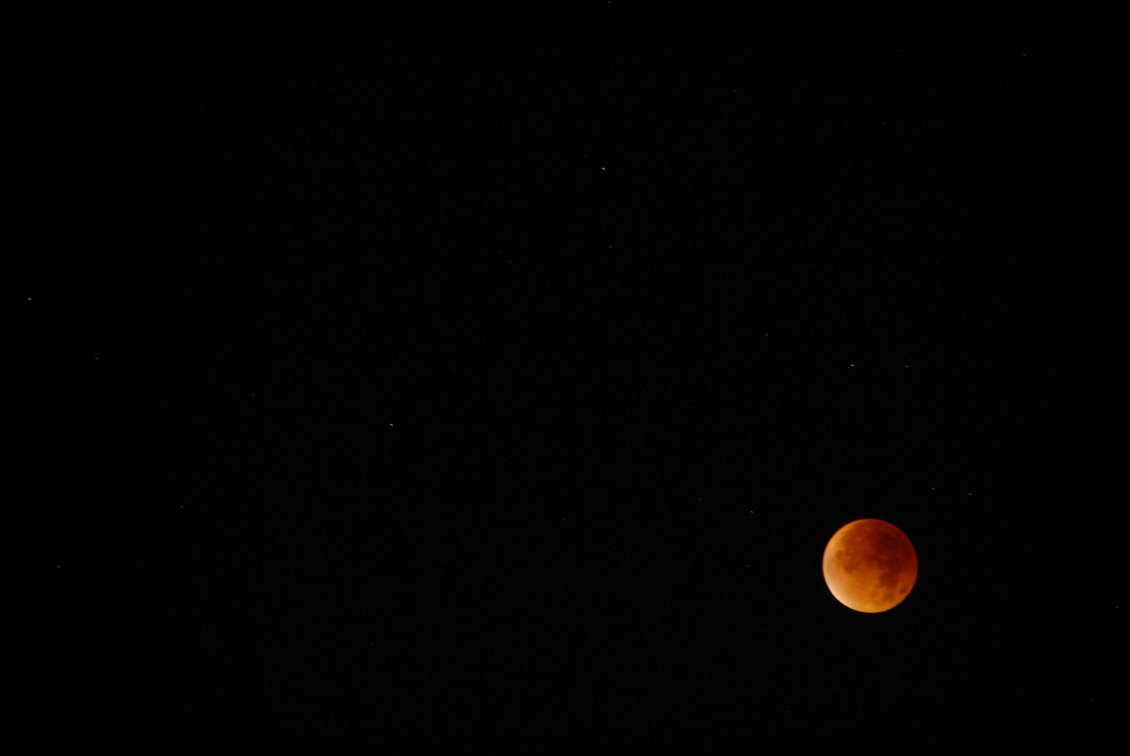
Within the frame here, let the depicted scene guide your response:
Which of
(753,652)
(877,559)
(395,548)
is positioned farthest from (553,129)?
(753,652)

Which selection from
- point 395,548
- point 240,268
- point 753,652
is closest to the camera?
point 240,268

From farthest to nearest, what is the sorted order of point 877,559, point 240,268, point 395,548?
point 395,548
point 240,268
point 877,559

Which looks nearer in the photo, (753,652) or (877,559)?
(877,559)

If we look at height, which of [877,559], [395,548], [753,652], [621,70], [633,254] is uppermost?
[621,70]

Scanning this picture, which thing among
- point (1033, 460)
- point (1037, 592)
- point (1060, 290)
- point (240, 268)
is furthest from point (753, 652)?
point (240, 268)

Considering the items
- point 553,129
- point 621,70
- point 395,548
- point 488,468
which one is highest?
point 621,70

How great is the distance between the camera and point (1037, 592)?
2.92 m

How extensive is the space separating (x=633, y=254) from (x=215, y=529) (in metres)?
1.76

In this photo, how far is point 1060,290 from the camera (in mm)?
2850

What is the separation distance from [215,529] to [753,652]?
2033 millimetres

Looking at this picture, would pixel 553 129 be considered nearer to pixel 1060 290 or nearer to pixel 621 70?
pixel 621 70

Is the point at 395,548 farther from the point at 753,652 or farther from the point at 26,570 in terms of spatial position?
the point at 753,652

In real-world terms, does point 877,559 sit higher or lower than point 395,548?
higher

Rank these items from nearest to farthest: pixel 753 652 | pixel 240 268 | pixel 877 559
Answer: pixel 877 559, pixel 240 268, pixel 753 652
